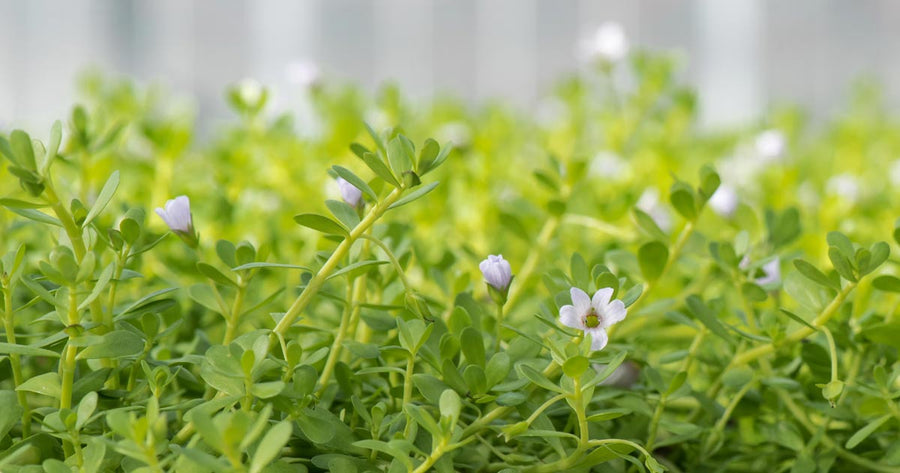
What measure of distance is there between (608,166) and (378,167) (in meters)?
0.90

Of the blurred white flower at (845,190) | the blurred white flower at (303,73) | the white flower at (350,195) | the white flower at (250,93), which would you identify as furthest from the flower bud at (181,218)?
the blurred white flower at (845,190)

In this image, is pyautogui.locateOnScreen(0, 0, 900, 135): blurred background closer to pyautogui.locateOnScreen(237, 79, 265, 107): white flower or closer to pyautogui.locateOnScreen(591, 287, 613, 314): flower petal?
pyautogui.locateOnScreen(237, 79, 265, 107): white flower

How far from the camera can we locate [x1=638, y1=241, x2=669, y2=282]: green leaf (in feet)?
2.04

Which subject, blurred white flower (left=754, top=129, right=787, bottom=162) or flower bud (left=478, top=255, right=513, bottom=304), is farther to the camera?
blurred white flower (left=754, top=129, right=787, bottom=162)

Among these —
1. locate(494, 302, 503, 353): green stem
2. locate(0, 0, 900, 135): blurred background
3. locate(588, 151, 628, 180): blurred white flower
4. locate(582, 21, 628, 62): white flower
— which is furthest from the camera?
locate(0, 0, 900, 135): blurred background

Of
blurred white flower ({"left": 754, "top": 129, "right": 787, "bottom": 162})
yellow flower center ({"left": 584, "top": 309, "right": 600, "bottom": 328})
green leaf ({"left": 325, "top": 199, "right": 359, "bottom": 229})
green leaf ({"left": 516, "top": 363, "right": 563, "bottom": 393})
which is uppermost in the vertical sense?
green leaf ({"left": 325, "top": 199, "right": 359, "bottom": 229})

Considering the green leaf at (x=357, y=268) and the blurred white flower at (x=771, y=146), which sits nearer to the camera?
the green leaf at (x=357, y=268)

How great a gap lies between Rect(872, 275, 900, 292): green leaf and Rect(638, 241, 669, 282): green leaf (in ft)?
0.44

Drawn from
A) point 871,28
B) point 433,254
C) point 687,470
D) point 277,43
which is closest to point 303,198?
point 433,254

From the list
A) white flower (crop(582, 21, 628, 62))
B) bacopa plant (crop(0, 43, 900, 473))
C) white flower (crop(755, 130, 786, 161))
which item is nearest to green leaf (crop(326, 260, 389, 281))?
bacopa plant (crop(0, 43, 900, 473))

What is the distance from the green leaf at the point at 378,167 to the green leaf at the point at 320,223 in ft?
0.12

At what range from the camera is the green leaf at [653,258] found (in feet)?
2.04

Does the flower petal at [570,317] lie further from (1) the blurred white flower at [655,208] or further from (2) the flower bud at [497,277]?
(1) the blurred white flower at [655,208]

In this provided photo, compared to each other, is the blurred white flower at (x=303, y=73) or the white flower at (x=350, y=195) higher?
the white flower at (x=350, y=195)
